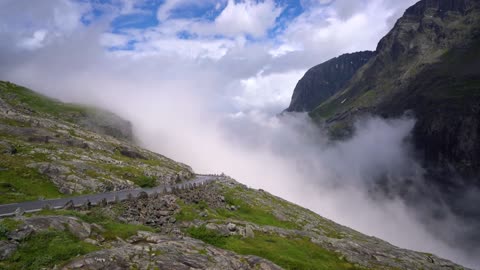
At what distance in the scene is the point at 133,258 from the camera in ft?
92.0

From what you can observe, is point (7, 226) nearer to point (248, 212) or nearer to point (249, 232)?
point (249, 232)

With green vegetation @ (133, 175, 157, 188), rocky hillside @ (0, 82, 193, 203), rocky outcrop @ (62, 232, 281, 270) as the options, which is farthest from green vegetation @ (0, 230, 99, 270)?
green vegetation @ (133, 175, 157, 188)

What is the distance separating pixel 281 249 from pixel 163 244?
20.7 meters

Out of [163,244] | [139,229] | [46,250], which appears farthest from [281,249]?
[46,250]

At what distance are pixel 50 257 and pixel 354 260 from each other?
1781 inches

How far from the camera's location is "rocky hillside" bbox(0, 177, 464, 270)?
26.5m

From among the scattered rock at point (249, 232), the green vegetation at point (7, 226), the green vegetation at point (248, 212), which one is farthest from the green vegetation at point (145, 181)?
the green vegetation at point (7, 226)

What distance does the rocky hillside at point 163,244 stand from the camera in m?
26.5

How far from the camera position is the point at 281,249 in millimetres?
46594

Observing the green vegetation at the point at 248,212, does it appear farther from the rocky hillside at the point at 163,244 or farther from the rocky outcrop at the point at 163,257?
the rocky outcrop at the point at 163,257

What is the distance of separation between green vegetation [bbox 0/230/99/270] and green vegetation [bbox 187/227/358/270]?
663 inches

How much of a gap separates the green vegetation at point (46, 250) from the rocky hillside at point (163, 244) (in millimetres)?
63

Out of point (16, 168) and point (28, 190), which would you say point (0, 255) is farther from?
point (16, 168)

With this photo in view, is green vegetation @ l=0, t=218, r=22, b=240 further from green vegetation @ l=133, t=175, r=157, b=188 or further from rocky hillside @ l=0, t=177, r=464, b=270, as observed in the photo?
green vegetation @ l=133, t=175, r=157, b=188
